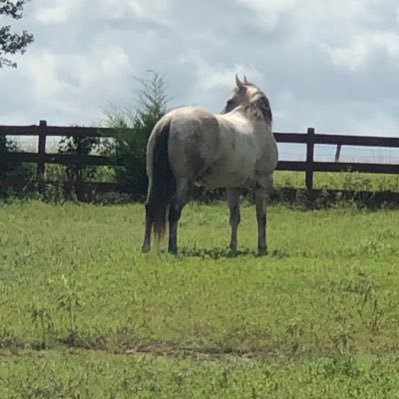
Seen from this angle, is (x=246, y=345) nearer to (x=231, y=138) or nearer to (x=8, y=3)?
(x=231, y=138)

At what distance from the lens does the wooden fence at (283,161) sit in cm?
2217

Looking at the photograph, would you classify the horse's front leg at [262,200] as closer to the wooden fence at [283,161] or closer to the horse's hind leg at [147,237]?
the horse's hind leg at [147,237]

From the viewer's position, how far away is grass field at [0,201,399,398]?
23.5 feet

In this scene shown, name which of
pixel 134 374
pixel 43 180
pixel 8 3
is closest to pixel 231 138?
pixel 134 374

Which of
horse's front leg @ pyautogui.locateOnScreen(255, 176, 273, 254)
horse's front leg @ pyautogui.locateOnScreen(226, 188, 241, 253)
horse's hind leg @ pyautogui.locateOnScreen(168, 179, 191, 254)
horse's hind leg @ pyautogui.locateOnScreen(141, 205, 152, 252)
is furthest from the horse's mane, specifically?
horse's hind leg @ pyautogui.locateOnScreen(141, 205, 152, 252)

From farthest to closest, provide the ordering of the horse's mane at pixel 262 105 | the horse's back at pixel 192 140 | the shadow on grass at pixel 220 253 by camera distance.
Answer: the horse's mane at pixel 262 105
the horse's back at pixel 192 140
the shadow on grass at pixel 220 253

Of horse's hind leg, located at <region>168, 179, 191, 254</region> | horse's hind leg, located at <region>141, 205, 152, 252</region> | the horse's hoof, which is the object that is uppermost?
horse's hind leg, located at <region>168, 179, 191, 254</region>

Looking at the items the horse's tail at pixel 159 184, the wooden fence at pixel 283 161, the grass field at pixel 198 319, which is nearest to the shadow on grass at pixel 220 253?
the grass field at pixel 198 319

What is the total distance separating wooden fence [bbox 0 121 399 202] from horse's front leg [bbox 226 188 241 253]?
658 cm

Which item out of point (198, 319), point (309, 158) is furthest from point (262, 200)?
point (309, 158)

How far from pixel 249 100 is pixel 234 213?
1.62m

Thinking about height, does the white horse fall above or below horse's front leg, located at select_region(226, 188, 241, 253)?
above

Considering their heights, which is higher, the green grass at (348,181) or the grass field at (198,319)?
the green grass at (348,181)

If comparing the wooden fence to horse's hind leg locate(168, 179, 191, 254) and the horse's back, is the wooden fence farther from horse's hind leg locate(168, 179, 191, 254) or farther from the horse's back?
horse's hind leg locate(168, 179, 191, 254)
